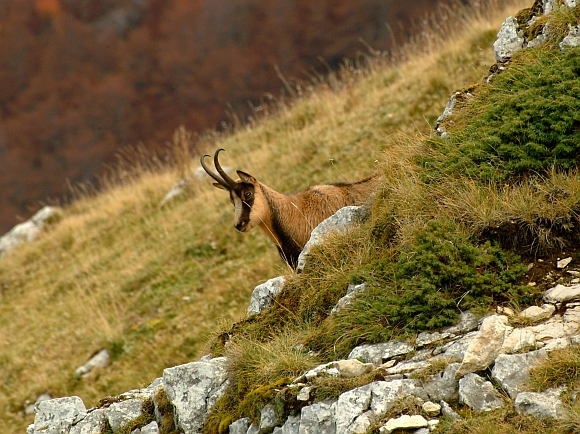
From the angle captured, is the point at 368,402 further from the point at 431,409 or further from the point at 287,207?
the point at 287,207

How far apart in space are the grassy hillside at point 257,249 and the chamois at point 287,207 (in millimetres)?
442

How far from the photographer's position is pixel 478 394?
4102 millimetres

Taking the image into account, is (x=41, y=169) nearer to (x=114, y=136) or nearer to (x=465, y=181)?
(x=114, y=136)

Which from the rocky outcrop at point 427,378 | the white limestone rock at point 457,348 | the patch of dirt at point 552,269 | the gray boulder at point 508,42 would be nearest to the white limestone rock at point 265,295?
the rocky outcrop at point 427,378

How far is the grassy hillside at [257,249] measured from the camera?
17.2 ft

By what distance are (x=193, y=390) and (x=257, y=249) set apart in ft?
19.5

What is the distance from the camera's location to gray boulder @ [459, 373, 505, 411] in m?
4.06

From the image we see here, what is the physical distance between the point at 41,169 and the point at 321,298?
33112 millimetres

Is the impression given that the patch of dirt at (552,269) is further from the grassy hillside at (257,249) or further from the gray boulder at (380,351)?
the gray boulder at (380,351)

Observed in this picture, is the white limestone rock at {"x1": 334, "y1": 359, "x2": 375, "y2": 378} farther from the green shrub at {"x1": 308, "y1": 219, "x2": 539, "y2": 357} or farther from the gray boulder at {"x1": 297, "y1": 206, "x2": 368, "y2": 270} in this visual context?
the gray boulder at {"x1": 297, "y1": 206, "x2": 368, "y2": 270}

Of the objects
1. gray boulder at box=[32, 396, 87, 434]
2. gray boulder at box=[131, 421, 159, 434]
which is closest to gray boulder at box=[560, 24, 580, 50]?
gray boulder at box=[131, 421, 159, 434]

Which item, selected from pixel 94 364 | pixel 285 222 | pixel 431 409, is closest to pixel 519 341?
pixel 431 409

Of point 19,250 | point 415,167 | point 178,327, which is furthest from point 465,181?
point 19,250

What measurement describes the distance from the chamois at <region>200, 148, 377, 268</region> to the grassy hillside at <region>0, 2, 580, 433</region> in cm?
44
